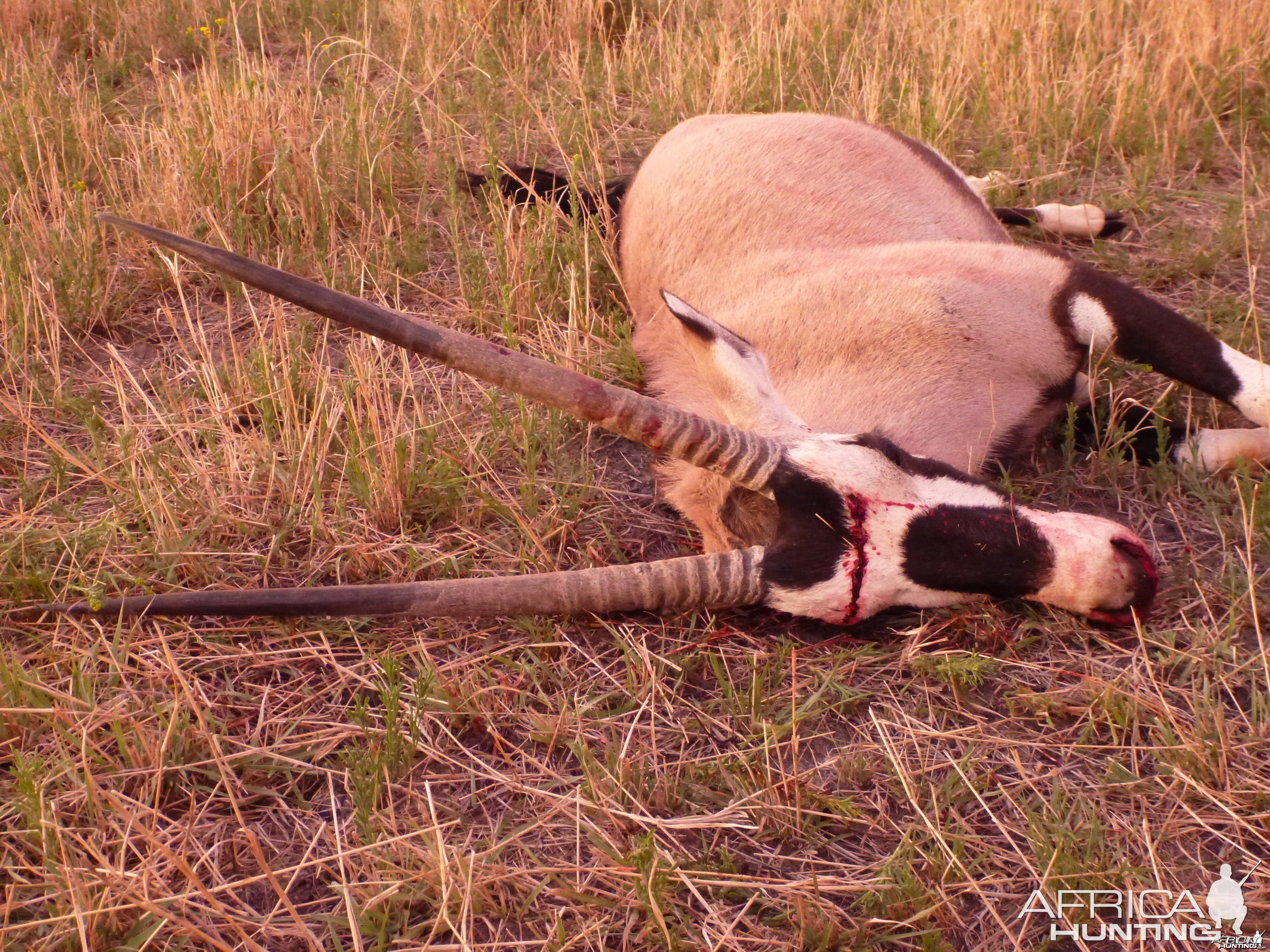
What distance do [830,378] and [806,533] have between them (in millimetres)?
702

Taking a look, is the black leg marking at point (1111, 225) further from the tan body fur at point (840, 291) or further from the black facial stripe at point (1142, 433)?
the black facial stripe at point (1142, 433)

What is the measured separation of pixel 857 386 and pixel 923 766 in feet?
3.71

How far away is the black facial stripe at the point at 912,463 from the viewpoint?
266cm

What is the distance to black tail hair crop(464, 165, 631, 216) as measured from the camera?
463 centimetres

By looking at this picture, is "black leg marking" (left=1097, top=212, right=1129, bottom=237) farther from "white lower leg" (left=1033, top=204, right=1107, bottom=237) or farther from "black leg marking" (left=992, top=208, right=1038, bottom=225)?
"black leg marking" (left=992, top=208, right=1038, bottom=225)

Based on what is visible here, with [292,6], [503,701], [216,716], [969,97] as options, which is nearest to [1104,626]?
[503,701]

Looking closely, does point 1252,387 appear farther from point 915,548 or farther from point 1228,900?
point 1228,900

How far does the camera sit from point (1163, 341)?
3279mm

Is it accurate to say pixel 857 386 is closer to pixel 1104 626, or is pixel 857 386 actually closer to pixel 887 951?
pixel 1104 626

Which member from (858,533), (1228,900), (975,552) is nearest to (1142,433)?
(975,552)

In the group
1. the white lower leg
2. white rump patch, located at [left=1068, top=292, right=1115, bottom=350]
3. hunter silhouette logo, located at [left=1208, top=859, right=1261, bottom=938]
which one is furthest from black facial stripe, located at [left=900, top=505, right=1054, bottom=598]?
the white lower leg

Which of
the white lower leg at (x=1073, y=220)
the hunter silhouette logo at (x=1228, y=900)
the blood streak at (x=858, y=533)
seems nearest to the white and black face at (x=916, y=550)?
the blood streak at (x=858, y=533)

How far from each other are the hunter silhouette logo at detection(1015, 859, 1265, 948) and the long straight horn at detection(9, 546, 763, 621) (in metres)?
0.93

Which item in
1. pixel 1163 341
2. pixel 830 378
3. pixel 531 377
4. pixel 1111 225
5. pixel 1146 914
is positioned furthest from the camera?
pixel 1111 225
